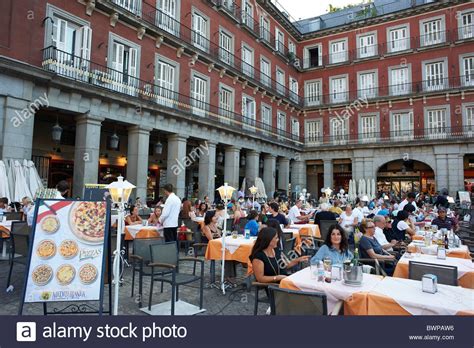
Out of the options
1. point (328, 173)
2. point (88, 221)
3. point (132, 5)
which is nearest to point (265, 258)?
point (88, 221)

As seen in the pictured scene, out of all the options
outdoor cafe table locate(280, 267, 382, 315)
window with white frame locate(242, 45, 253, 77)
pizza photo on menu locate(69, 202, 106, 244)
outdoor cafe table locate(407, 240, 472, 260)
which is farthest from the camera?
window with white frame locate(242, 45, 253, 77)

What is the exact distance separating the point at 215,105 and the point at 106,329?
17.6m

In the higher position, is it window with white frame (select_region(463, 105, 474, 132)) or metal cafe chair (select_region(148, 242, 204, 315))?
window with white frame (select_region(463, 105, 474, 132))

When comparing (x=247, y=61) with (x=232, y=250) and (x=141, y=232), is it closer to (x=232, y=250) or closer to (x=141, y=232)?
(x=141, y=232)

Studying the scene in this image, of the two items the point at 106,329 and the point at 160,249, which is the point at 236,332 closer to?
the point at 106,329

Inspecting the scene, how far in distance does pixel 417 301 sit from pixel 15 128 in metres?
12.2

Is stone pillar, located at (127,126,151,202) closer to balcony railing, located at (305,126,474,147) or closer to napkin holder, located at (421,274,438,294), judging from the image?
napkin holder, located at (421,274,438,294)

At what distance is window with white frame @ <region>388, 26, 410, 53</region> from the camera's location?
86.7 ft

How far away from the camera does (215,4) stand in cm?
1978

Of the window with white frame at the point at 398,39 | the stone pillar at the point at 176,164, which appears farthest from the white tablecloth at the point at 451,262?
the window with white frame at the point at 398,39

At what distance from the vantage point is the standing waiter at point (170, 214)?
280 inches

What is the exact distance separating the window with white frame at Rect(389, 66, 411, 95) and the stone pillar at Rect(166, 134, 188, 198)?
19836 mm

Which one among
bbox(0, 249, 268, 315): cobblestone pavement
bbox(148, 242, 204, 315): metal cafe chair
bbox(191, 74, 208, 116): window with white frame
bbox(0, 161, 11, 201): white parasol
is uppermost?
bbox(191, 74, 208, 116): window with white frame

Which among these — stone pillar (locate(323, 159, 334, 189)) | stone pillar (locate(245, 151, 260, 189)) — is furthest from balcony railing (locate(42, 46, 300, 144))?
stone pillar (locate(323, 159, 334, 189))
